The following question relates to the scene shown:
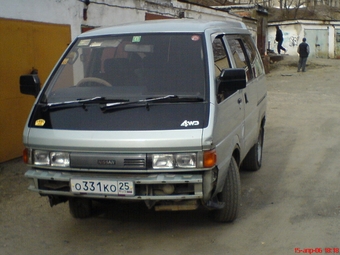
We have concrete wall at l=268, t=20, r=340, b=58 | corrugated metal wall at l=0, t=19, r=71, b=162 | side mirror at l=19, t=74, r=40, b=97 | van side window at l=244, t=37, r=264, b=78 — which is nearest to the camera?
side mirror at l=19, t=74, r=40, b=97

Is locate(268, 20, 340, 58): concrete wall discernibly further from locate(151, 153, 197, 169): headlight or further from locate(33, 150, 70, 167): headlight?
locate(33, 150, 70, 167): headlight

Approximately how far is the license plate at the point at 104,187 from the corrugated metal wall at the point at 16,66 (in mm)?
3595

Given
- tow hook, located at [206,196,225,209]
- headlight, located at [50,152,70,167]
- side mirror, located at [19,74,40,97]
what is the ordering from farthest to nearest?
side mirror, located at [19,74,40,97], tow hook, located at [206,196,225,209], headlight, located at [50,152,70,167]

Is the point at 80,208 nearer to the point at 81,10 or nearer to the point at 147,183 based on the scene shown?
the point at 147,183

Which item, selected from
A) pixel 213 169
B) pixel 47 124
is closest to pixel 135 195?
pixel 213 169

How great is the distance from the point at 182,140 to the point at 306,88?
14.5m

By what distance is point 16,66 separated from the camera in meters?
7.45

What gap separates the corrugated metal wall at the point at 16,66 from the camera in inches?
285

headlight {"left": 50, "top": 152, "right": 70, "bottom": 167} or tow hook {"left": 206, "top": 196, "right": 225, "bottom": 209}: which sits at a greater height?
headlight {"left": 50, "top": 152, "right": 70, "bottom": 167}

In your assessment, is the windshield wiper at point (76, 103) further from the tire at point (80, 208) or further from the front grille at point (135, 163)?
the tire at point (80, 208)

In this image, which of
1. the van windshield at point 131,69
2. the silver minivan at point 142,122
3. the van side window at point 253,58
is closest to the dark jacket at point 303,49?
the van side window at point 253,58

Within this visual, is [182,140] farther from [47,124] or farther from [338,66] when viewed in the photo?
[338,66]

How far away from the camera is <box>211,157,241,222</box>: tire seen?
15.1ft

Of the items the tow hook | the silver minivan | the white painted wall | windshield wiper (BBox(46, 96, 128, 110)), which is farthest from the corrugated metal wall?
the tow hook
